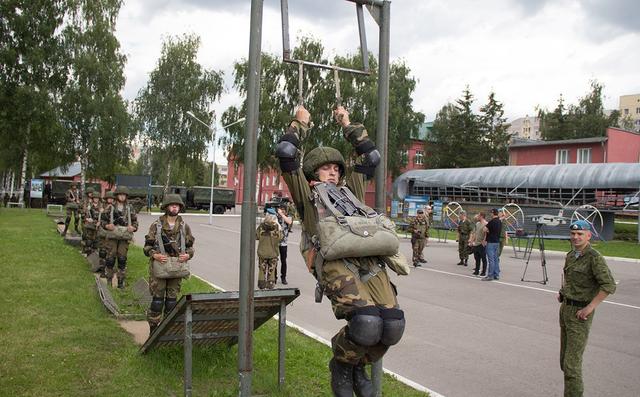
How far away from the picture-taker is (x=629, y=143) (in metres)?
51.9

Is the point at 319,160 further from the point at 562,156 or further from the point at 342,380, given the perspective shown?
the point at 562,156

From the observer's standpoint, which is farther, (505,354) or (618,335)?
(618,335)

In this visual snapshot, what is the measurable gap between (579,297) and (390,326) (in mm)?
2781

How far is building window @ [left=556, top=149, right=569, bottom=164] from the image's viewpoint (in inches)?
2105

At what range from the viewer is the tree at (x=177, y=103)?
51.4 m

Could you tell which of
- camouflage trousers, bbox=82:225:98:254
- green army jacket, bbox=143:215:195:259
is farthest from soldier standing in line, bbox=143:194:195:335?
camouflage trousers, bbox=82:225:98:254

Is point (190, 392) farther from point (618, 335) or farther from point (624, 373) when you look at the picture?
point (618, 335)

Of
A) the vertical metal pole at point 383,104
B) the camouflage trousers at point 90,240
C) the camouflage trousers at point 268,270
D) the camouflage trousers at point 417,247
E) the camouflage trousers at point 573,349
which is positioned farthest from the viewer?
the camouflage trousers at point 417,247

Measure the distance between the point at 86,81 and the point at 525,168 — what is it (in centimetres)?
3100

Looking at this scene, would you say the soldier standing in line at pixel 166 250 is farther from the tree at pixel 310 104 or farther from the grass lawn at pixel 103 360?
the tree at pixel 310 104

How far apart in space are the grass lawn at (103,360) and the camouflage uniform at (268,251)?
340 cm

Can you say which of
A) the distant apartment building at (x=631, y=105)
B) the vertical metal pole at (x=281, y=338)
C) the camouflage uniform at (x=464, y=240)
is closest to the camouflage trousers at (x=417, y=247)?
the camouflage uniform at (x=464, y=240)

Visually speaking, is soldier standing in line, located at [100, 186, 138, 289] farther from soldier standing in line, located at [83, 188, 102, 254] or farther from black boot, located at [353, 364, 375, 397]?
black boot, located at [353, 364, 375, 397]

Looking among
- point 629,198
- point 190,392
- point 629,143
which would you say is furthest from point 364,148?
point 629,143
